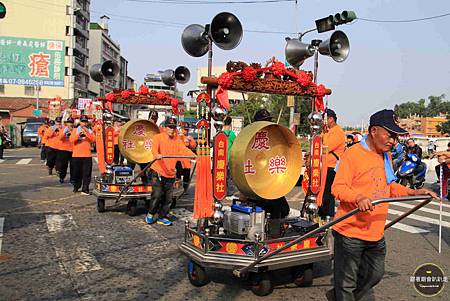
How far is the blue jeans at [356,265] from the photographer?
3.64m

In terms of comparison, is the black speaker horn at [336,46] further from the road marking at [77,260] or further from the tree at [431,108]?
the tree at [431,108]

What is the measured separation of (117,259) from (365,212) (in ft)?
11.2

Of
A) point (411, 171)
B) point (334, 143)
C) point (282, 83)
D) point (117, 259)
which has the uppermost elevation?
point (282, 83)

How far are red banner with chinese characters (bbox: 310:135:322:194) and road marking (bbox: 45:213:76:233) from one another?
4.15 metres

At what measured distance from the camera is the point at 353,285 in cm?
368

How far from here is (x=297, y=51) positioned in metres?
6.00

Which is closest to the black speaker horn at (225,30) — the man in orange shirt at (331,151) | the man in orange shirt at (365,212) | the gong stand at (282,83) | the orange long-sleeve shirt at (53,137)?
the gong stand at (282,83)

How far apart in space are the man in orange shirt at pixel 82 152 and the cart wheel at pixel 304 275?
7228mm

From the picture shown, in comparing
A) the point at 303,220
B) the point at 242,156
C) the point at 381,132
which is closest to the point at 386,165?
the point at 381,132

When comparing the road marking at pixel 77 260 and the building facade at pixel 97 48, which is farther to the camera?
the building facade at pixel 97 48

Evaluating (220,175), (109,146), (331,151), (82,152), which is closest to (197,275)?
(220,175)

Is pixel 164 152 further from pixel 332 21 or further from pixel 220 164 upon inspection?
pixel 332 21

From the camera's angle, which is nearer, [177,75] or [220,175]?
[220,175]

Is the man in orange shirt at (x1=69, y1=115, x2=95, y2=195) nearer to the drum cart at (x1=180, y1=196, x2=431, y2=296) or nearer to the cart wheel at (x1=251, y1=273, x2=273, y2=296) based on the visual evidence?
the drum cart at (x1=180, y1=196, x2=431, y2=296)
